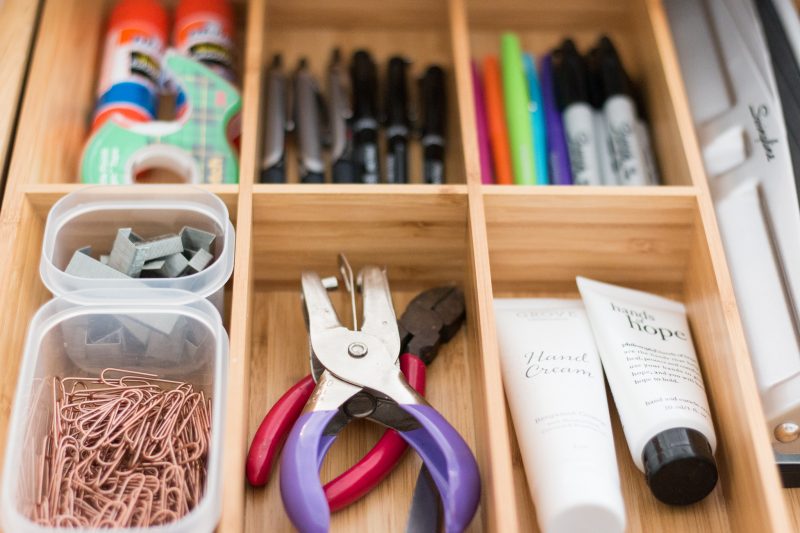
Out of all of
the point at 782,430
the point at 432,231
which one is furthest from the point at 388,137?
the point at 782,430

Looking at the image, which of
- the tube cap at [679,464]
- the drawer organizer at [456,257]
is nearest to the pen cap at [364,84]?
the drawer organizer at [456,257]

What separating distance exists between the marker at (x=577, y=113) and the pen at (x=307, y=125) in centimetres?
31

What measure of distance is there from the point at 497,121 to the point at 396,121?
13 cm

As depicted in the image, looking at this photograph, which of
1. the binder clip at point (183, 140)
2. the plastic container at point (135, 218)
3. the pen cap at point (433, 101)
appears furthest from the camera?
the pen cap at point (433, 101)

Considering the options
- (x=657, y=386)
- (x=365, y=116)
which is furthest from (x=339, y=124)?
(x=657, y=386)

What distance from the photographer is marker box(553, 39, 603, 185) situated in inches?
41.5

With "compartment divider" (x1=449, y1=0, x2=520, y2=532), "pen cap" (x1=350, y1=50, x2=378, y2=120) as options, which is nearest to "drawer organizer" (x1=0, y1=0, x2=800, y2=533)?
"compartment divider" (x1=449, y1=0, x2=520, y2=532)

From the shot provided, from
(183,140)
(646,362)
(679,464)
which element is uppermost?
(183,140)

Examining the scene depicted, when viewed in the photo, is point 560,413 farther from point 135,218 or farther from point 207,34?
point 207,34

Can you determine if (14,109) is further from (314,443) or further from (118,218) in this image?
(314,443)

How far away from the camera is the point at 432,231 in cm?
96

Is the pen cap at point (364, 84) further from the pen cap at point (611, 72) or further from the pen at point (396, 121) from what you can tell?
the pen cap at point (611, 72)

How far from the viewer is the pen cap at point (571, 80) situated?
111 centimetres

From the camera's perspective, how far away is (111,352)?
2.82 ft
